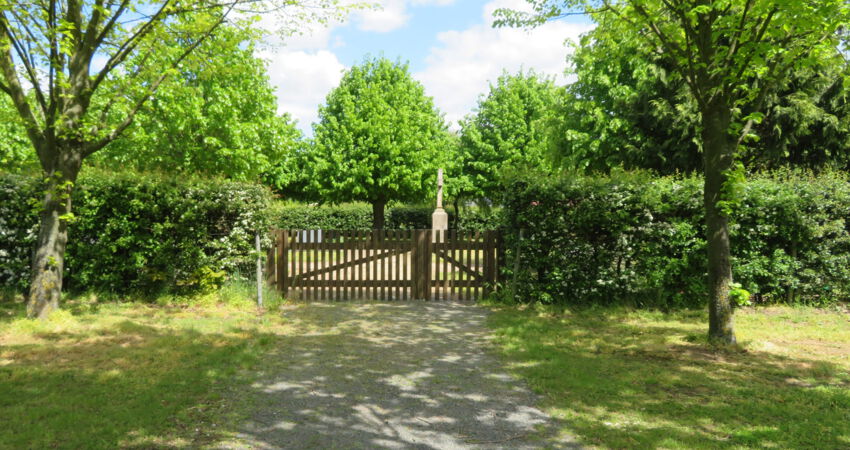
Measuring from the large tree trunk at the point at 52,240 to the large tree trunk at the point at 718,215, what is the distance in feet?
30.7

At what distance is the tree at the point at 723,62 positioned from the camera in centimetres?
632

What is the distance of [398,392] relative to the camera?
5242 mm

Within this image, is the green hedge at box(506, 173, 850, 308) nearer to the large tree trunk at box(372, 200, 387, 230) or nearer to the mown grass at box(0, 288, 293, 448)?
the mown grass at box(0, 288, 293, 448)

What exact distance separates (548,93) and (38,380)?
29060mm

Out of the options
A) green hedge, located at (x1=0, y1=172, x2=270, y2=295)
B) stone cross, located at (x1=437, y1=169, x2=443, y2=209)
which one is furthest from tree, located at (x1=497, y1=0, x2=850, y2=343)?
stone cross, located at (x1=437, y1=169, x2=443, y2=209)

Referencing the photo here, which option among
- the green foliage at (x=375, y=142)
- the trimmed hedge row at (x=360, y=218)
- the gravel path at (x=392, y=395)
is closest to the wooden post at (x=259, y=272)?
the gravel path at (x=392, y=395)

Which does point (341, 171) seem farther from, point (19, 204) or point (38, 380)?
point (38, 380)

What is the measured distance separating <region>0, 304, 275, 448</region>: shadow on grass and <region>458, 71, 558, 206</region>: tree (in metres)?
22.4

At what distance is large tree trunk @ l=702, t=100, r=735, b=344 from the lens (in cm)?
687

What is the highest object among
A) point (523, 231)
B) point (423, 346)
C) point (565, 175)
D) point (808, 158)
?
point (808, 158)

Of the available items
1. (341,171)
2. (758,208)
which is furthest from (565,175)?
(341,171)

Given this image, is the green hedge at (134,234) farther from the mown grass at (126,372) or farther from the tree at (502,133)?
the tree at (502,133)

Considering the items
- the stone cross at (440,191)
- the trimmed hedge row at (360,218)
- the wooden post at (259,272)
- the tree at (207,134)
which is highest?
the tree at (207,134)

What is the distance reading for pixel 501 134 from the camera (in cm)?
2897
